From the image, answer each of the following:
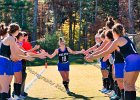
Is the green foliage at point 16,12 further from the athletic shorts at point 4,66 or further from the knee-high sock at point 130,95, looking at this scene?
the knee-high sock at point 130,95

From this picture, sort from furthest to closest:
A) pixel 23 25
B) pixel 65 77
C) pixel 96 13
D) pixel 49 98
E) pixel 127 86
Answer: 1. pixel 96 13
2. pixel 23 25
3. pixel 65 77
4. pixel 49 98
5. pixel 127 86

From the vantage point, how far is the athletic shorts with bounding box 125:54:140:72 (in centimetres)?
919

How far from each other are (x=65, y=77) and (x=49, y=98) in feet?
7.51

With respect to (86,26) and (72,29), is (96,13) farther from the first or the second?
(72,29)

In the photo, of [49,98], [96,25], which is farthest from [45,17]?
[49,98]

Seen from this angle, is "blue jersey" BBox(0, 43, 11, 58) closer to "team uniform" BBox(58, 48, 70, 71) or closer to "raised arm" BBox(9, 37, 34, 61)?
"raised arm" BBox(9, 37, 34, 61)

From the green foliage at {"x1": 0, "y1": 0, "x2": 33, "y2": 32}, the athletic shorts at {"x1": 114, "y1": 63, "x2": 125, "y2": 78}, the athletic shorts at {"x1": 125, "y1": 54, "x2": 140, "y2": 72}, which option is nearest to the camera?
the athletic shorts at {"x1": 125, "y1": 54, "x2": 140, "y2": 72}

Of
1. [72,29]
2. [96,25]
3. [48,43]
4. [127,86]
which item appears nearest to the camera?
[127,86]

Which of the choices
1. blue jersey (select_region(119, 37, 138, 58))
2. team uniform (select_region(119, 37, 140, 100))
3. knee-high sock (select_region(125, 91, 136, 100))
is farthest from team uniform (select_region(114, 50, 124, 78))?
blue jersey (select_region(119, 37, 138, 58))

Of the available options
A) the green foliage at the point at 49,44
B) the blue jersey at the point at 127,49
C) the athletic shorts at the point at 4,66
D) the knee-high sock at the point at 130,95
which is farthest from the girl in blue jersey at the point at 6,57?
the green foliage at the point at 49,44

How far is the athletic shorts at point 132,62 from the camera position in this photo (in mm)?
9188

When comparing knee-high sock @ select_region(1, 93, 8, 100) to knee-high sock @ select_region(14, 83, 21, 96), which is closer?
knee-high sock @ select_region(1, 93, 8, 100)

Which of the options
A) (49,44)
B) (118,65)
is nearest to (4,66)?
(118,65)

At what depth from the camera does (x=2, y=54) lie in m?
10.3
